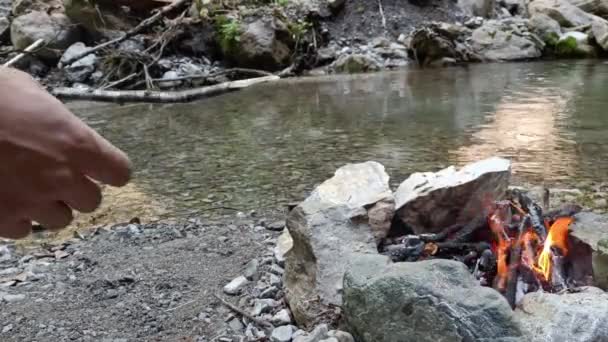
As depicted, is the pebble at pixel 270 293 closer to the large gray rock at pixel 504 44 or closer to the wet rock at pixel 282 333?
the wet rock at pixel 282 333

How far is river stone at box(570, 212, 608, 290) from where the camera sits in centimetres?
239

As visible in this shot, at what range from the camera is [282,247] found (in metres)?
3.26

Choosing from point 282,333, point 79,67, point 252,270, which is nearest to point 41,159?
point 282,333

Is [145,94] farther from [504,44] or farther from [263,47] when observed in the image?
[504,44]

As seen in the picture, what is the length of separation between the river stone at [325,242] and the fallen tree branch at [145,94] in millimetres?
6628

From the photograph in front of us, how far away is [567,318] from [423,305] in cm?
43

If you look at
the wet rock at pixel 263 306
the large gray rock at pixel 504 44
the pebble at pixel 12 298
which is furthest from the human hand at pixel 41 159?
the large gray rock at pixel 504 44

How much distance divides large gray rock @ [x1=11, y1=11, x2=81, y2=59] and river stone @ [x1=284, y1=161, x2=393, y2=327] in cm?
1058

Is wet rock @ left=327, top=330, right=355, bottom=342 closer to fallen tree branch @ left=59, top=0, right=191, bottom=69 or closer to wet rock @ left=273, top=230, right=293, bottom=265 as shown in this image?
wet rock @ left=273, top=230, right=293, bottom=265

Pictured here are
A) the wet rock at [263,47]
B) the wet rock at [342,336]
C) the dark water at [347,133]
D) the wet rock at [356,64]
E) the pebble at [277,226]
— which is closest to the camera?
the wet rock at [342,336]

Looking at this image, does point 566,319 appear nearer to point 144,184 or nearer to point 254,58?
point 144,184

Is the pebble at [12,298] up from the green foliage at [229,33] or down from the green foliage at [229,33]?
down

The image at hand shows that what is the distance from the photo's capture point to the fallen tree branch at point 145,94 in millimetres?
9320

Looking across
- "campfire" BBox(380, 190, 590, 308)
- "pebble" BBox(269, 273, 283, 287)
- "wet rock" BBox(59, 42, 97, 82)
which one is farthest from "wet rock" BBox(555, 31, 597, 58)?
"pebble" BBox(269, 273, 283, 287)
